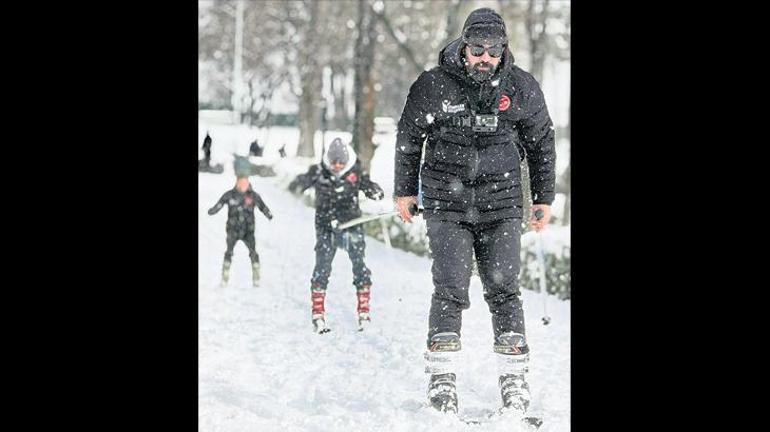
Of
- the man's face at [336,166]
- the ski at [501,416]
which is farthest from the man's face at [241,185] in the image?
the ski at [501,416]

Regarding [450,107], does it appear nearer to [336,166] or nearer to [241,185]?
[336,166]

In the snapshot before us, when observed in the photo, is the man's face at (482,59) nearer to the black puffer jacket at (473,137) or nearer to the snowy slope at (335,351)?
the black puffer jacket at (473,137)

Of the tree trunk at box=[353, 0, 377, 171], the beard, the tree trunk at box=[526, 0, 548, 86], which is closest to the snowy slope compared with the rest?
the beard

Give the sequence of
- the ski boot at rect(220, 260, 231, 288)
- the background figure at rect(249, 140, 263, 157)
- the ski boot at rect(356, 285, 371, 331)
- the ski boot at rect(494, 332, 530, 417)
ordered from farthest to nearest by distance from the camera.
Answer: the background figure at rect(249, 140, 263, 157)
the ski boot at rect(220, 260, 231, 288)
the ski boot at rect(356, 285, 371, 331)
the ski boot at rect(494, 332, 530, 417)

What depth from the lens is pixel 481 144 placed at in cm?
439

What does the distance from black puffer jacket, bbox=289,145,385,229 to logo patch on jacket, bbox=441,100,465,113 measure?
1.89m

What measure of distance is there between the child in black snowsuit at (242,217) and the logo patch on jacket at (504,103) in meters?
3.25

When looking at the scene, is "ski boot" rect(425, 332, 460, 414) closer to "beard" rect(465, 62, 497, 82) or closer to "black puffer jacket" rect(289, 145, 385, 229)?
"beard" rect(465, 62, 497, 82)

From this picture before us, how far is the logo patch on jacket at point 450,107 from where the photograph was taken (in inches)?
172

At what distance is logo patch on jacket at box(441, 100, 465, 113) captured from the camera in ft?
14.3

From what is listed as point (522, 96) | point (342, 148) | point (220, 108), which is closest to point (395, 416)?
point (522, 96)

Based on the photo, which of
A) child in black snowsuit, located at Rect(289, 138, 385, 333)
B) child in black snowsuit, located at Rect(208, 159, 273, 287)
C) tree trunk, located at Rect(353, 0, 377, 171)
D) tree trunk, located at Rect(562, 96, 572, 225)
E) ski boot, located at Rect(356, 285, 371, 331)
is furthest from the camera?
tree trunk, located at Rect(353, 0, 377, 171)

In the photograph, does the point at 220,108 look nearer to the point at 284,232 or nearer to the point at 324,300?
the point at 284,232
